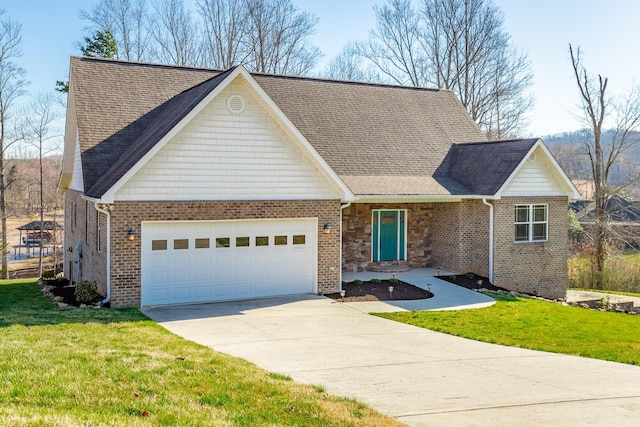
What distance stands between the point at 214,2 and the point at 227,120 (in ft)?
92.2

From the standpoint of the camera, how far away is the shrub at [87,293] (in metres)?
14.5

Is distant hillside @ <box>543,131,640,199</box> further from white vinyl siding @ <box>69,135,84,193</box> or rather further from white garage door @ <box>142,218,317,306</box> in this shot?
white vinyl siding @ <box>69,135,84,193</box>

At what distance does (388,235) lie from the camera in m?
21.2

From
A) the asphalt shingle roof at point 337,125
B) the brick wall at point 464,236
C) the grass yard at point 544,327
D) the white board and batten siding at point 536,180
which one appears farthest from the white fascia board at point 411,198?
the grass yard at point 544,327

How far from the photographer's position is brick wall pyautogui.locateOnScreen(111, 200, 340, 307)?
1414 cm

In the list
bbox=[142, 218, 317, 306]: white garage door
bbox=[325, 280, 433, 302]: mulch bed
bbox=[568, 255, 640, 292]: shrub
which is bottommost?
bbox=[568, 255, 640, 292]: shrub

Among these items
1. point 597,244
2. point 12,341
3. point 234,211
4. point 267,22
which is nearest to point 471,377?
point 12,341

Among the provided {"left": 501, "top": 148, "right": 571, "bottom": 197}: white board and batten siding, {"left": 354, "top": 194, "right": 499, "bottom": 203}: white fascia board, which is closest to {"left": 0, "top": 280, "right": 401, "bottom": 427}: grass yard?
{"left": 354, "top": 194, "right": 499, "bottom": 203}: white fascia board

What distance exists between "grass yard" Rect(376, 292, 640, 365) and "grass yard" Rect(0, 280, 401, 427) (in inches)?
245

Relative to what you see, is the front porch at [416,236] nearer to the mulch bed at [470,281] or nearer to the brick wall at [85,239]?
the mulch bed at [470,281]

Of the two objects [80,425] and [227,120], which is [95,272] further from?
[80,425]

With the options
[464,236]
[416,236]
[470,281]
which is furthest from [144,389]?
[416,236]

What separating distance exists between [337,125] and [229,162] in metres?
7.36

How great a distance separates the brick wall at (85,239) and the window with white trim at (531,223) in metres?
13.2
